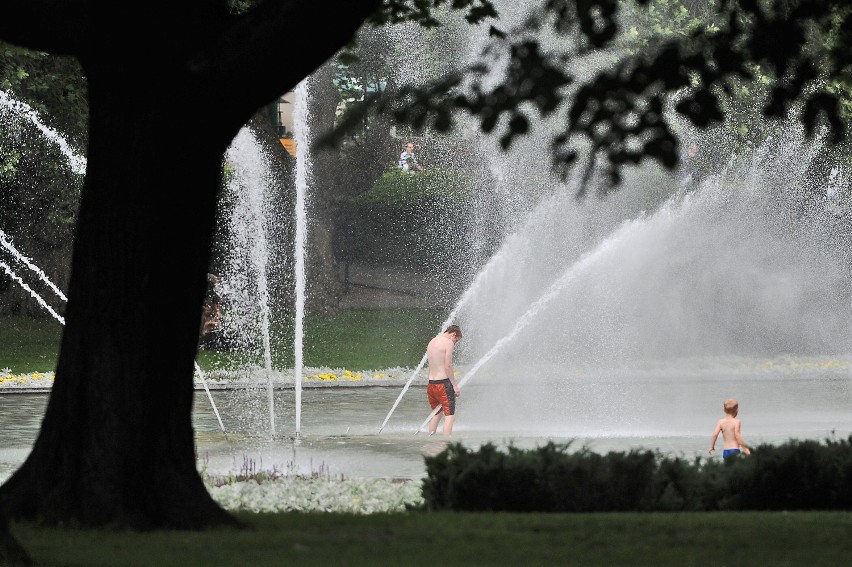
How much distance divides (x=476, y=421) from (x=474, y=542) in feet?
41.8

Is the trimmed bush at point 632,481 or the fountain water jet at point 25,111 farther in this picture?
the fountain water jet at point 25,111

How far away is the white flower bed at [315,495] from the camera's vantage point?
11219 millimetres

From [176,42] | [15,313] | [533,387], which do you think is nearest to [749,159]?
[533,387]

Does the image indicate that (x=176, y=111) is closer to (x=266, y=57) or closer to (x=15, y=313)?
(x=266, y=57)

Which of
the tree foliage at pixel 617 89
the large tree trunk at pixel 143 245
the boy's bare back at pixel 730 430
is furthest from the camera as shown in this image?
the boy's bare back at pixel 730 430

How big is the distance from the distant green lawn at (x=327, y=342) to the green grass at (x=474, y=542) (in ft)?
66.0

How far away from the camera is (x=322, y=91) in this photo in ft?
137

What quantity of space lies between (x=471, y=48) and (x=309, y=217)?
6.05m

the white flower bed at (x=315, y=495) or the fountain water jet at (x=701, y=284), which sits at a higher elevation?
the fountain water jet at (x=701, y=284)

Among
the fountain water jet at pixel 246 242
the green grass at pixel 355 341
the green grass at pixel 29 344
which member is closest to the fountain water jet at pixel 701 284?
the green grass at pixel 355 341

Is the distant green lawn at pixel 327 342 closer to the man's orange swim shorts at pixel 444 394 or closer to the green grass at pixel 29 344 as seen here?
the green grass at pixel 29 344

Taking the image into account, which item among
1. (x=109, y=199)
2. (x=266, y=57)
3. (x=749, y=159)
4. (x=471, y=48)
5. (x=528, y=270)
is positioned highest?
(x=471, y=48)

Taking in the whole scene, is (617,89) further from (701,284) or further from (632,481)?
(701,284)

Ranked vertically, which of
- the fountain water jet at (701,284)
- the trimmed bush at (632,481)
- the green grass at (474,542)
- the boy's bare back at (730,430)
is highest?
the fountain water jet at (701,284)
